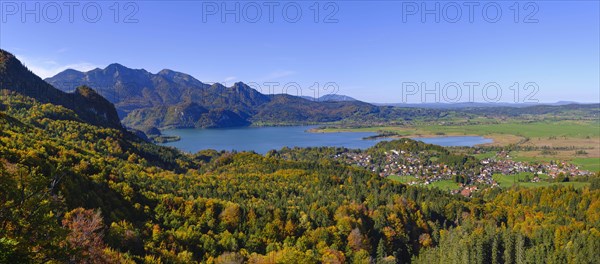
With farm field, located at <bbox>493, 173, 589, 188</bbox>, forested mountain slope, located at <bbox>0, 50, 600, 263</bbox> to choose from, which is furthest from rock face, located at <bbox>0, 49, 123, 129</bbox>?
farm field, located at <bbox>493, 173, 589, 188</bbox>

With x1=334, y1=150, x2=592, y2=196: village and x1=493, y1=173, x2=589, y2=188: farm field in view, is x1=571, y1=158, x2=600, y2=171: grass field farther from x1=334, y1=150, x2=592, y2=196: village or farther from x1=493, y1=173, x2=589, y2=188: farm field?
x1=493, y1=173, x2=589, y2=188: farm field

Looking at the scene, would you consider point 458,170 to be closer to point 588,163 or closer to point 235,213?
point 588,163

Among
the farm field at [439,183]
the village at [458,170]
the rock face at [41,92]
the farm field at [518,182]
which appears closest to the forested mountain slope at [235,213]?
the rock face at [41,92]

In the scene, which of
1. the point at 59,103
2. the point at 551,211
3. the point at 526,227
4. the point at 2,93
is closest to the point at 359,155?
the point at 551,211

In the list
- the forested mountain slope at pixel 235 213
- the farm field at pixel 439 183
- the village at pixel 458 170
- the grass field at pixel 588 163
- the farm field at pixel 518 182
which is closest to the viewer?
the forested mountain slope at pixel 235 213

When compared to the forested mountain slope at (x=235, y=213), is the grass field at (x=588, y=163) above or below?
below

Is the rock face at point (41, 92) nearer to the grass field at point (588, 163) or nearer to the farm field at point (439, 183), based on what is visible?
the farm field at point (439, 183)

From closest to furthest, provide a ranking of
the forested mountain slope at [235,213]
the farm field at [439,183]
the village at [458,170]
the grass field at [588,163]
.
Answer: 1. the forested mountain slope at [235,213]
2. the farm field at [439,183]
3. the village at [458,170]
4. the grass field at [588,163]

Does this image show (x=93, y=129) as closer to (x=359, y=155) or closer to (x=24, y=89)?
(x=24, y=89)

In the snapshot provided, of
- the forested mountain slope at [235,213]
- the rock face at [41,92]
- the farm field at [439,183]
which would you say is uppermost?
the rock face at [41,92]
